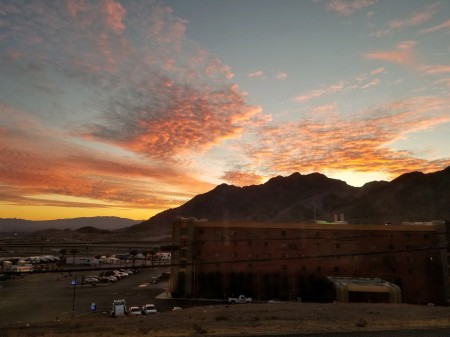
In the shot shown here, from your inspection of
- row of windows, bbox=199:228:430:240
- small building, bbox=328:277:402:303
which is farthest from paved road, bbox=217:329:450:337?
row of windows, bbox=199:228:430:240

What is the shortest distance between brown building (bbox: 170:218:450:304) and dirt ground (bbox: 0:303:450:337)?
2652cm

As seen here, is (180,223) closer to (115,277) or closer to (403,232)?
(115,277)

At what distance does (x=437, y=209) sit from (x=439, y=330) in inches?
7740

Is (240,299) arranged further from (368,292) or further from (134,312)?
(368,292)

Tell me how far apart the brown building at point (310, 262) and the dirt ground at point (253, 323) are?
1044 inches

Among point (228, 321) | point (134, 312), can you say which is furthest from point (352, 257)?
point (228, 321)

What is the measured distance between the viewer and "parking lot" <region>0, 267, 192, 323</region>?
150 feet

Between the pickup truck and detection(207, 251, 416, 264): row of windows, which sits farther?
detection(207, 251, 416, 264): row of windows

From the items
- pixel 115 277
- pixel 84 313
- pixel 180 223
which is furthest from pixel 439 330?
pixel 115 277

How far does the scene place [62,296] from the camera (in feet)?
188

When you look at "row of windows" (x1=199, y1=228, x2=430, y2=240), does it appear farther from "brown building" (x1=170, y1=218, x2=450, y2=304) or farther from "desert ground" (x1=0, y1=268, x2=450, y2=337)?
"desert ground" (x1=0, y1=268, x2=450, y2=337)

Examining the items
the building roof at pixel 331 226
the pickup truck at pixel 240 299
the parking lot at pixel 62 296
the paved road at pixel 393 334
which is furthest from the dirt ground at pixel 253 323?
the building roof at pixel 331 226

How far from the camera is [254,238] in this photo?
6050cm

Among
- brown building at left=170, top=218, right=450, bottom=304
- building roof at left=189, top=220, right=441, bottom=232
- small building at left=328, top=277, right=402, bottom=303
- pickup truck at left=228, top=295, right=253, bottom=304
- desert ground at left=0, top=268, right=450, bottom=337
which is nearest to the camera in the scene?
desert ground at left=0, top=268, right=450, bottom=337
